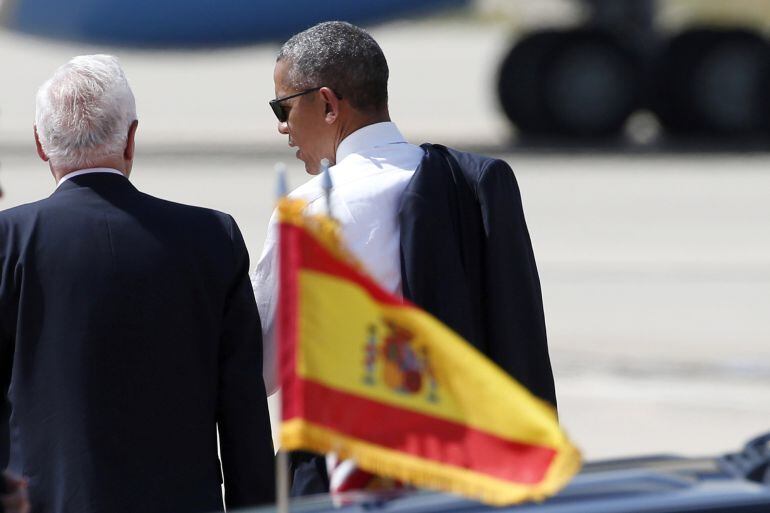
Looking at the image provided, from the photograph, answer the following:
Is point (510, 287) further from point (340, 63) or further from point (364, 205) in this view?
point (340, 63)

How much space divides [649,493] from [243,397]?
3.37 ft

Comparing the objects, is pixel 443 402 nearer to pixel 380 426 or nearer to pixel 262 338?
pixel 380 426

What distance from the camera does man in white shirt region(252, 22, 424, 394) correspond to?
362 centimetres

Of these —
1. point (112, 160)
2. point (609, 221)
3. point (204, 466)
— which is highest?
point (112, 160)

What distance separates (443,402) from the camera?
252 cm

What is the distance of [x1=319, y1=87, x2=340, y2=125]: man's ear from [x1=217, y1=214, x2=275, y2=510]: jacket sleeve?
1.14 ft

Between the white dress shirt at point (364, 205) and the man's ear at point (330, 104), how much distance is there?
0.06 metres

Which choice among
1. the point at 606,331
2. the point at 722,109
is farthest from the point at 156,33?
the point at 606,331

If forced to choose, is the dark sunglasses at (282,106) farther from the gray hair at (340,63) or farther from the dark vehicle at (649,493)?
the dark vehicle at (649,493)

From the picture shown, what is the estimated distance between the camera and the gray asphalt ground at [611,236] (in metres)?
7.71

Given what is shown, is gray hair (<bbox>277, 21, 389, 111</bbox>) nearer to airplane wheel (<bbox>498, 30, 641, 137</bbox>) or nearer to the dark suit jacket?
the dark suit jacket

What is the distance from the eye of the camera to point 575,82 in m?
20.3

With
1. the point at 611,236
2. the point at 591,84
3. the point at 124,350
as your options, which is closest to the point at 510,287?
the point at 124,350

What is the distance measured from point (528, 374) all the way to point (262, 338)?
0.62 meters
